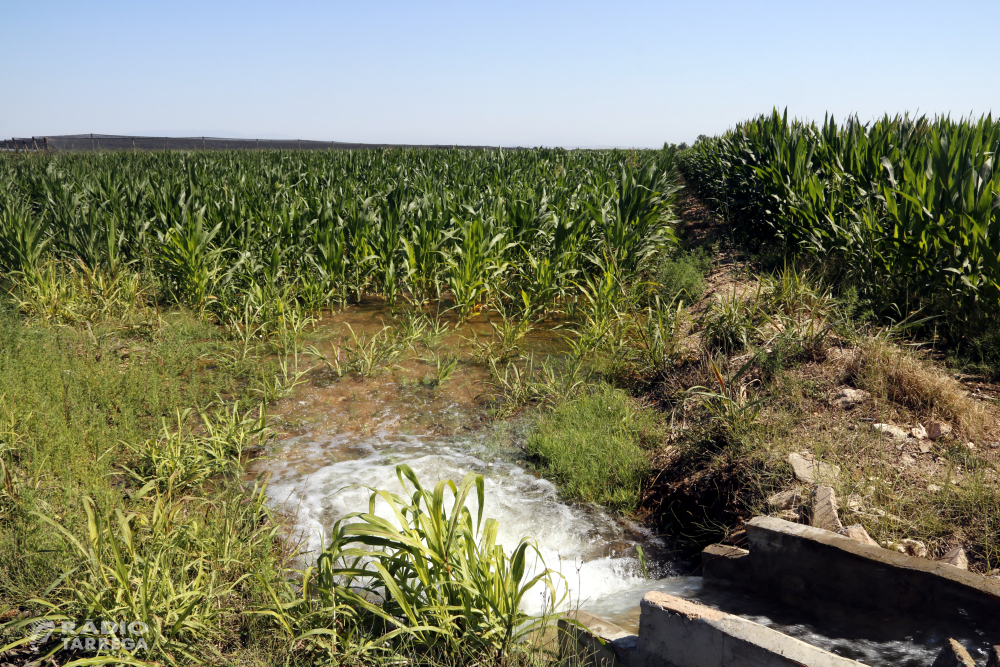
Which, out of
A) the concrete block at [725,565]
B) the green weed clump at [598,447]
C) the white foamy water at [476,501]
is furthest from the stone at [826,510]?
the green weed clump at [598,447]

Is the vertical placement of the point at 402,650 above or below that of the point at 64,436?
below

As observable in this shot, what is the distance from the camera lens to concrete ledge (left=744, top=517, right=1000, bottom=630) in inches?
90.5

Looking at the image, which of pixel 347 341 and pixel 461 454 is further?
pixel 347 341

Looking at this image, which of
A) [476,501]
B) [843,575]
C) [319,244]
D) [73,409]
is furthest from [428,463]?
[319,244]

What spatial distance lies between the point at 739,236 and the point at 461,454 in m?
7.13

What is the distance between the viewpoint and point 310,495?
3645 millimetres

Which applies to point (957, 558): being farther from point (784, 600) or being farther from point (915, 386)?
point (915, 386)

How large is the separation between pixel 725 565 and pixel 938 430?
160 centimetres

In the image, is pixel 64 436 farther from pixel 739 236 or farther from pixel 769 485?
pixel 739 236

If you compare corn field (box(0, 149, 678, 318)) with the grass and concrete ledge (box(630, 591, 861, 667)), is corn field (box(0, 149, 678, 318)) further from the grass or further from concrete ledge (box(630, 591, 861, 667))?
concrete ledge (box(630, 591, 861, 667))

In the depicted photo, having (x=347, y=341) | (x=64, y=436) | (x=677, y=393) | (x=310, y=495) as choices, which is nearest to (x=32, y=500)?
(x=64, y=436)

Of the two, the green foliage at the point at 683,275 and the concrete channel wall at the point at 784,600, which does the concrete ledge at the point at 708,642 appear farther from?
the green foliage at the point at 683,275

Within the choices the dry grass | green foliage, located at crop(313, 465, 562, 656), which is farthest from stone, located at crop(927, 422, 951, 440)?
green foliage, located at crop(313, 465, 562, 656)

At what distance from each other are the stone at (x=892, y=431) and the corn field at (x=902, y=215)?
4.71 ft
